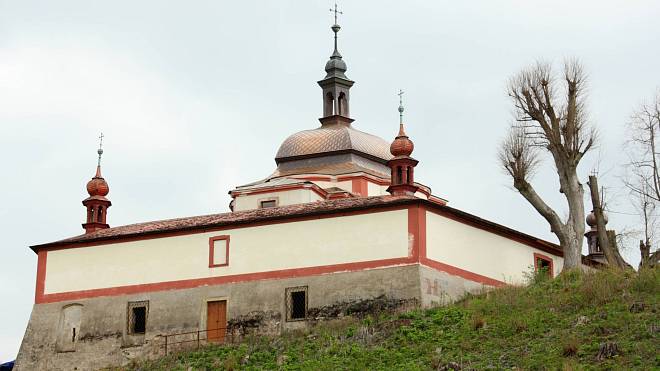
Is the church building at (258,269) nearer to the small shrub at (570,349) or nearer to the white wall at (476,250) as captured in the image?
the white wall at (476,250)

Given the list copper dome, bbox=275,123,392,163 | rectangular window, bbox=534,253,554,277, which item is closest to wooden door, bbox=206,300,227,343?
rectangular window, bbox=534,253,554,277

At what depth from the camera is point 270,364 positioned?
4075 centimetres

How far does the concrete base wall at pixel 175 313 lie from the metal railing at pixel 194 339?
181 mm

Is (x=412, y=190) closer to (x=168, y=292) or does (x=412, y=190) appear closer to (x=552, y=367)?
(x=168, y=292)

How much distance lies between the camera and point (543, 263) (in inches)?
1907

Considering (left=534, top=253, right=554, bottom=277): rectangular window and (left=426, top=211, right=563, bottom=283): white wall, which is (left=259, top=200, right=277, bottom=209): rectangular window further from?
(left=534, top=253, right=554, bottom=277): rectangular window

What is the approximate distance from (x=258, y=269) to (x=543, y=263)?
9930 mm

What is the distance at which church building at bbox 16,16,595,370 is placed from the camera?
43531 mm

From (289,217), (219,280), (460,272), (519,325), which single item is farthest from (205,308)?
(519,325)

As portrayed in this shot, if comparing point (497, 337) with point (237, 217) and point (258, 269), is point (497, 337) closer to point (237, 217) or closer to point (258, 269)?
point (258, 269)

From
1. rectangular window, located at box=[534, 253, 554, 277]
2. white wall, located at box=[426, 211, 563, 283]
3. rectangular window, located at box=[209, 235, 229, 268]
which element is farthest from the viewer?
rectangular window, located at box=[534, 253, 554, 277]

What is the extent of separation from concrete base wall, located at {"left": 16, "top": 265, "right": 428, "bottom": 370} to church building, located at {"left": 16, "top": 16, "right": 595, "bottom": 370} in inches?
1.6

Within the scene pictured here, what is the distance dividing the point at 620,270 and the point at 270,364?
10.6m

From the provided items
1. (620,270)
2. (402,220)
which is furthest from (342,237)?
(620,270)
